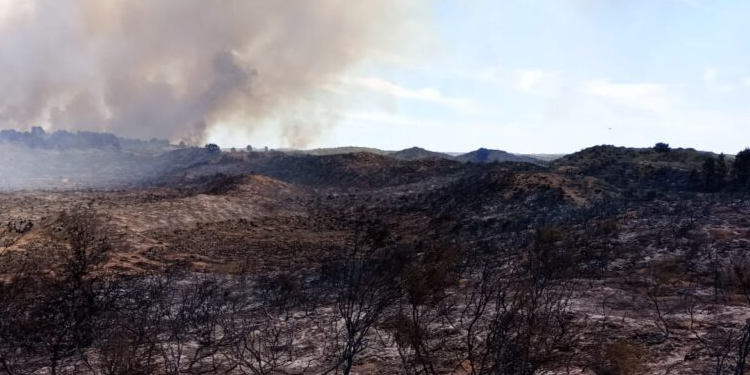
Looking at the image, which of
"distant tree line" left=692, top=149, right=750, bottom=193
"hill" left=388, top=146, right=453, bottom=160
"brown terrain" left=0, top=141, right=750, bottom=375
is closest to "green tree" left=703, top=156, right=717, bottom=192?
"distant tree line" left=692, top=149, right=750, bottom=193

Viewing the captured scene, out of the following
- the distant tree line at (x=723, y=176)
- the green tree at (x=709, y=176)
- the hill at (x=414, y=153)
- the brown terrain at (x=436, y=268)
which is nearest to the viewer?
the brown terrain at (x=436, y=268)

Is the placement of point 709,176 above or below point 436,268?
above

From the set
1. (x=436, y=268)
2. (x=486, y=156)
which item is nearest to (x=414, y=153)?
(x=486, y=156)

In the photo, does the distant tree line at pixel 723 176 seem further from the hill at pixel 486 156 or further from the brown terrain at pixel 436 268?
the hill at pixel 486 156

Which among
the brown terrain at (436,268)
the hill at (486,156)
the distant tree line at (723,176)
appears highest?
the hill at (486,156)

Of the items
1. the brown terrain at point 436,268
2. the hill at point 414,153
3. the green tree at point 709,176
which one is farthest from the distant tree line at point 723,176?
the hill at point 414,153

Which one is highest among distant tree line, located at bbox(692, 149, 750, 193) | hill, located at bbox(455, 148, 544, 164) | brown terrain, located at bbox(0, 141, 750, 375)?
hill, located at bbox(455, 148, 544, 164)

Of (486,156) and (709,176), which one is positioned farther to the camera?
(486,156)

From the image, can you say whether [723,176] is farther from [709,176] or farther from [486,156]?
[486,156]

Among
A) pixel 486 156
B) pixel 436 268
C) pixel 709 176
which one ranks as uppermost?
pixel 486 156

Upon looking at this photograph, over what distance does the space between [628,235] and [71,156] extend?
12610 centimetres

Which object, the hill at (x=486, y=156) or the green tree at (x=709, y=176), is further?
the hill at (x=486, y=156)

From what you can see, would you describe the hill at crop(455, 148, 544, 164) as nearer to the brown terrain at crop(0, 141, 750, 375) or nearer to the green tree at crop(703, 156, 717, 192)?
the brown terrain at crop(0, 141, 750, 375)

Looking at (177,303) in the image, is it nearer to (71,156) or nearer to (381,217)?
(381,217)
